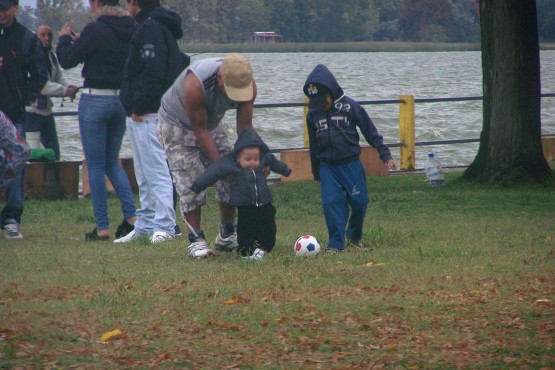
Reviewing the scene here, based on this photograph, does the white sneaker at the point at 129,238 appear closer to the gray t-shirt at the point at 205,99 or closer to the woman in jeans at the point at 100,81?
the woman in jeans at the point at 100,81

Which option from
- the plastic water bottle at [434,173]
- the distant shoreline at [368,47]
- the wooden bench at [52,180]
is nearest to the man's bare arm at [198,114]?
the wooden bench at [52,180]

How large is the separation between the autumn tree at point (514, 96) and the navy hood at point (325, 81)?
5652 mm

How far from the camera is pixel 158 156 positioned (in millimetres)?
9547

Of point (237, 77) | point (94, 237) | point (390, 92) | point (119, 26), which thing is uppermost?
point (119, 26)

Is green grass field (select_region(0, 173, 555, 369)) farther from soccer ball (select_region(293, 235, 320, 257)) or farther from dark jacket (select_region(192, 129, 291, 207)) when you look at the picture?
dark jacket (select_region(192, 129, 291, 207))

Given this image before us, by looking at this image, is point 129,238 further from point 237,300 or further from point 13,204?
point 237,300

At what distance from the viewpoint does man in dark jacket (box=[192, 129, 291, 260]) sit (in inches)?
314

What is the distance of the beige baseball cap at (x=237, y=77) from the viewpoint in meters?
7.64

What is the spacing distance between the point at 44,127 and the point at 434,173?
5.08 meters

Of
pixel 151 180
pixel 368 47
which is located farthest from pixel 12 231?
pixel 368 47


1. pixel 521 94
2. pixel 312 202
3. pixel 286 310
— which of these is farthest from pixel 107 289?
pixel 521 94

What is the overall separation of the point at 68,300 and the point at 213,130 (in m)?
2.15

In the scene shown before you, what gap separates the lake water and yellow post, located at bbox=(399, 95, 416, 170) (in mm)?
2763

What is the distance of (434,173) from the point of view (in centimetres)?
1447
